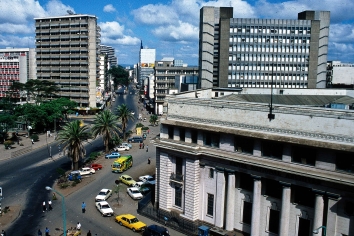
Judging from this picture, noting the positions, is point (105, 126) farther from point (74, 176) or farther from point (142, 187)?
point (142, 187)

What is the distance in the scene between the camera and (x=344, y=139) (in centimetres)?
3269

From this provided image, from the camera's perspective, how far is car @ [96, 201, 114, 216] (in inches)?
1912

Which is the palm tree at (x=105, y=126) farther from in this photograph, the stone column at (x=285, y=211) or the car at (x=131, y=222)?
the stone column at (x=285, y=211)

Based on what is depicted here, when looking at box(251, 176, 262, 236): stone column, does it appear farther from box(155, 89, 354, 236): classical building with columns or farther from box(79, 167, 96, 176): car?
box(79, 167, 96, 176): car

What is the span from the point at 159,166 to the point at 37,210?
18854 mm

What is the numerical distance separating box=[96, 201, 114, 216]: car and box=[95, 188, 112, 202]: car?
2332 millimetres

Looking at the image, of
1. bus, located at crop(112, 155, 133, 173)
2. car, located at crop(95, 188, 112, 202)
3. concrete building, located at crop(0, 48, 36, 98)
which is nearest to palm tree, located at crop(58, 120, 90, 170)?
bus, located at crop(112, 155, 133, 173)

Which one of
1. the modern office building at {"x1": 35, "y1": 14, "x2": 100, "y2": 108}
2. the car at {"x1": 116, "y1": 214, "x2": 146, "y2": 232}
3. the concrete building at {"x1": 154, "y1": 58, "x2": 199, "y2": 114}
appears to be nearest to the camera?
the car at {"x1": 116, "y1": 214, "x2": 146, "y2": 232}

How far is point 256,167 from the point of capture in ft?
125

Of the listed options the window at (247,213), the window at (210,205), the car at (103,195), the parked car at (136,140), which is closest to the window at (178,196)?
the window at (210,205)

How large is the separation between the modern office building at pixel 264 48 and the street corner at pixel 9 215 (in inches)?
2900

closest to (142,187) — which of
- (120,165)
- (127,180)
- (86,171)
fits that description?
(127,180)

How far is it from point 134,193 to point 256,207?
22.8 m

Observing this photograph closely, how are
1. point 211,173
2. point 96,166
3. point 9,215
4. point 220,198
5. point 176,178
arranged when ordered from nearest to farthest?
point 220,198 < point 211,173 < point 176,178 < point 9,215 < point 96,166
